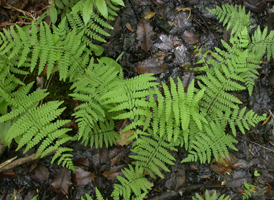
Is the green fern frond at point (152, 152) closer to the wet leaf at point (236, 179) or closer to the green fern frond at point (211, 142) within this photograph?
the green fern frond at point (211, 142)

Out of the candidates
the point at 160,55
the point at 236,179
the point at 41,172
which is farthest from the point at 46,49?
the point at 236,179

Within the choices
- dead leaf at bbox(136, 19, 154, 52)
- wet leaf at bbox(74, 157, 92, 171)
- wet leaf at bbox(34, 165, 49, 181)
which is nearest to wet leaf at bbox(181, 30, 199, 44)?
dead leaf at bbox(136, 19, 154, 52)

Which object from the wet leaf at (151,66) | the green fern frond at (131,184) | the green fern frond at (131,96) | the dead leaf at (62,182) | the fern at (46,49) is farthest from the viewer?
the wet leaf at (151,66)

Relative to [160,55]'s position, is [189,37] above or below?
above

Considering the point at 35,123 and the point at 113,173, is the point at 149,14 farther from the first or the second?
the point at 113,173

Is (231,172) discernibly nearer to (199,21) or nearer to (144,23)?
(199,21)

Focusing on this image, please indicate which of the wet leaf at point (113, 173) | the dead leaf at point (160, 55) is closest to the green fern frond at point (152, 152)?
the wet leaf at point (113, 173)

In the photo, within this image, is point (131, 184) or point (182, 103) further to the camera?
point (131, 184)
